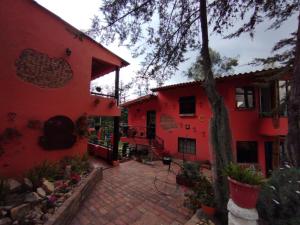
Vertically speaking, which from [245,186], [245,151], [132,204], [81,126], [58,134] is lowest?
[132,204]

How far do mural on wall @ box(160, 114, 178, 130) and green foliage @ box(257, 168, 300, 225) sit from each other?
943 centimetres

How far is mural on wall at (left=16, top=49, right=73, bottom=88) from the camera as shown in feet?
18.9

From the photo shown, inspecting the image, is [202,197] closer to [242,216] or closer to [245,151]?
[242,216]

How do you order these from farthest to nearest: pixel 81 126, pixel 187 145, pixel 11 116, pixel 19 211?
1. pixel 187 145
2. pixel 81 126
3. pixel 11 116
4. pixel 19 211

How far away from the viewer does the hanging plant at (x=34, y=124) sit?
5736 mm

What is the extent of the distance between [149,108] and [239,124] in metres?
7.35

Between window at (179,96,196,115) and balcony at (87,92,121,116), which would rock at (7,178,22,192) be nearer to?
balcony at (87,92,121,116)

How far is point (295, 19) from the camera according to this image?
16.8 ft

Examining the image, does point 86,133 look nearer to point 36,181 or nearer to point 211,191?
point 36,181

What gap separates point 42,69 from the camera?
6.21m

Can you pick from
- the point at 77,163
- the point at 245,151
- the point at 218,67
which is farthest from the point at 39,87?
the point at 218,67

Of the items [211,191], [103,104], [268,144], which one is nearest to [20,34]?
[103,104]

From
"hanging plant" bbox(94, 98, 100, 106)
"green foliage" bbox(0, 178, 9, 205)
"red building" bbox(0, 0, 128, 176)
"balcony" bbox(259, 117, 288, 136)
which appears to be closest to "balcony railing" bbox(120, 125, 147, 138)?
"hanging plant" bbox(94, 98, 100, 106)

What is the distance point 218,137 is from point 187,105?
7.92 meters
